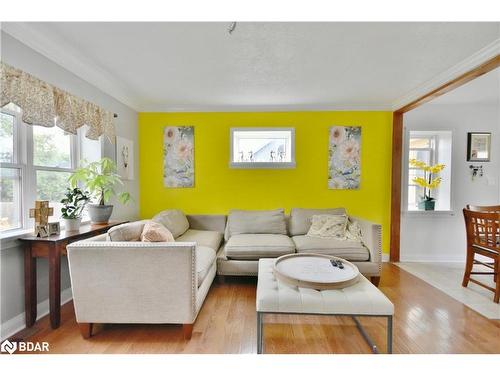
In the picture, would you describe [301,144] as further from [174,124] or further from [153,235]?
[153,235]

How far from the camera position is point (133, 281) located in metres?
1.60

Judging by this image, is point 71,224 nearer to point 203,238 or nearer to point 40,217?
point 40,217

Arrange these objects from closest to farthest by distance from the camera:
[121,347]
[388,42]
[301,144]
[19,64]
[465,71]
A: [121,347] → [19,64] → [388,42] → [465,71] → [301,144]

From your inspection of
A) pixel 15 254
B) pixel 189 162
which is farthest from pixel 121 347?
pixel 189 162

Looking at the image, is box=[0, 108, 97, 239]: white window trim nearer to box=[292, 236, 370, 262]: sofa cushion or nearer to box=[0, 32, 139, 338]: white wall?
box=[0, 32, 139, 338]: white wall

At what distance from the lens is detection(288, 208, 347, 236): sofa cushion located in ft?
10.3

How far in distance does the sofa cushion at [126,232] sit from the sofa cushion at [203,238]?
84 centimetres

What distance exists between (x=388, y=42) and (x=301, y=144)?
1.75 m

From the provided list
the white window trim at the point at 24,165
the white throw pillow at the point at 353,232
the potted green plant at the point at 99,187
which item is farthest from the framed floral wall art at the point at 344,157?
the white window trim at the point at 24,165

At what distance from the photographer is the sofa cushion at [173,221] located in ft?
8.81

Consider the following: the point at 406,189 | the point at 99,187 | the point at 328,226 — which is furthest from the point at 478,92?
the point at 99,187

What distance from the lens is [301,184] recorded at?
11.6 ft

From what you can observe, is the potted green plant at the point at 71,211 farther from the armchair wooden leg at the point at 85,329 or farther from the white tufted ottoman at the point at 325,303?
the white tufted ottoman at the point at 325,303

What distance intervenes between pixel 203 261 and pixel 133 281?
668 millimetres
